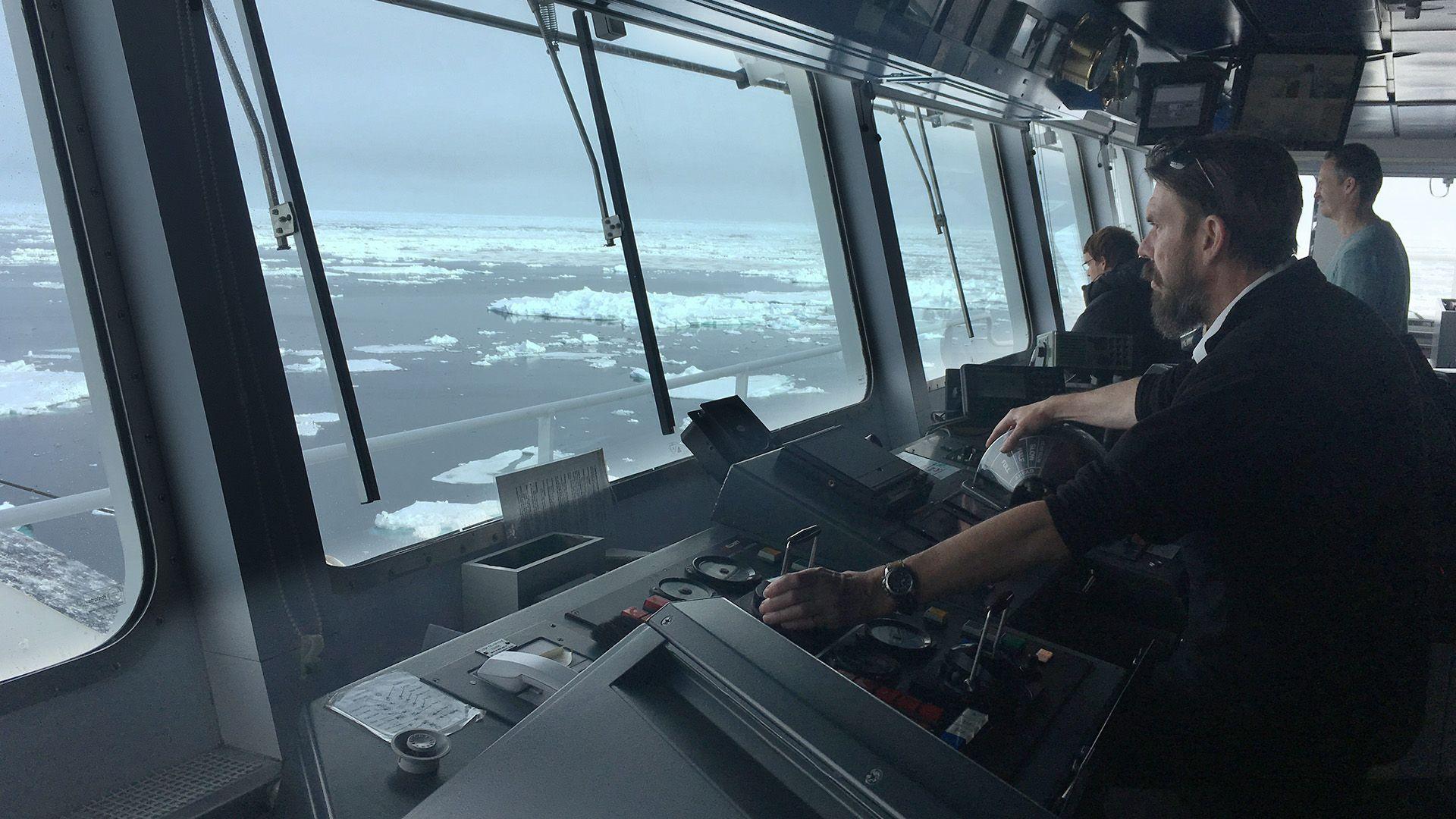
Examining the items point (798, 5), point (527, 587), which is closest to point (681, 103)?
point (798, 5)

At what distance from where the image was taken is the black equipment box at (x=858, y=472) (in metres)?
1.69

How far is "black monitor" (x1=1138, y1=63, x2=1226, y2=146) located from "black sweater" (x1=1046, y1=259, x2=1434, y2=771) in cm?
282

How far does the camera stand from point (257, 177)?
160 centimetres

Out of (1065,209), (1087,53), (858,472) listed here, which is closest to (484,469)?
(858,472)

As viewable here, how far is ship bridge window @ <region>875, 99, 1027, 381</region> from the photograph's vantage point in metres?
4.00

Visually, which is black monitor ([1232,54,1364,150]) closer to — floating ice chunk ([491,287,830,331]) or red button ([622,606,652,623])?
floating ice chunk ([491,287,830,331])

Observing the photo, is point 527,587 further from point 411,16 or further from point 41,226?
point 411,16

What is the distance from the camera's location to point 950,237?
425 centimetres

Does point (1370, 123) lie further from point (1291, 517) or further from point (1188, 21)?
point (1291, 517)

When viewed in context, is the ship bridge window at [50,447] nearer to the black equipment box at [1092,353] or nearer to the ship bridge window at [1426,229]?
the black equipment box at [1092,353]

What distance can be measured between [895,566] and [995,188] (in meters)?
4.71

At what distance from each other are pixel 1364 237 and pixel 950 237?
5.40 feet

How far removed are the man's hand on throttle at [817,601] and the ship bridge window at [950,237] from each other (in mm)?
2479

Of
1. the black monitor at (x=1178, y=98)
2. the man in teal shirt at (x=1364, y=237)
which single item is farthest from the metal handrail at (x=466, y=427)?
the man in teal shirt at (x=1364, y=237)
